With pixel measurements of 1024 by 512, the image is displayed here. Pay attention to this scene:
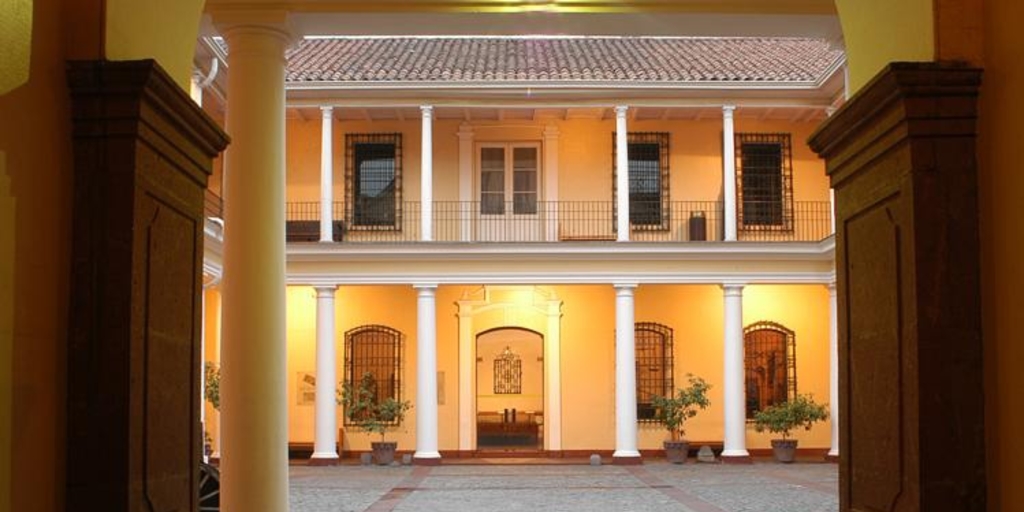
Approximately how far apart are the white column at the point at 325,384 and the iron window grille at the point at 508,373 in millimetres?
7351

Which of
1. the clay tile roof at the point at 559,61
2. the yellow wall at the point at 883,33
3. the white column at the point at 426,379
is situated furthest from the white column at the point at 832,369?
the yellow wall at the point at 883,33

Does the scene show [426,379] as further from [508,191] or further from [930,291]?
[930,291]

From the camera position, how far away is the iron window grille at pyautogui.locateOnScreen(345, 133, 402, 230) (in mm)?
25625

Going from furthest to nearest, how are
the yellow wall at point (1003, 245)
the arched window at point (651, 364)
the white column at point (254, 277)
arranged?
the arched window at point (651, 364) → the white column at point (254, 277) → the yellow wall at point (1003, 245)

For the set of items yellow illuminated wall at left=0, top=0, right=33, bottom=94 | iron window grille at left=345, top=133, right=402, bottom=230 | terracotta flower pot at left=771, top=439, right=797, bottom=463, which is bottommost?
terracotta flower pot at left=771, top=439, right=797, bottom=463

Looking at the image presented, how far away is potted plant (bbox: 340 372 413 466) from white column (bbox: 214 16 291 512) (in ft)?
55.4

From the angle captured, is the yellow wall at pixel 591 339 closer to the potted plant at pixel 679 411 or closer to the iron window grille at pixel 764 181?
the potted plant at pixel 679 411

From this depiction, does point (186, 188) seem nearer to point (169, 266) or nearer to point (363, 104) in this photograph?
point (169, 266)

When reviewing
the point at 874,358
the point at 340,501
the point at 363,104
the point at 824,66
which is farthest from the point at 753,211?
the point at 874,358

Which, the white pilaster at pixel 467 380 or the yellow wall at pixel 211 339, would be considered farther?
the white pilaster at pixel 467 380

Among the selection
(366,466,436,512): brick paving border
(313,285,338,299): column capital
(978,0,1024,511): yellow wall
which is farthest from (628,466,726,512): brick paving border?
(978,0,1024,511): yellow wall

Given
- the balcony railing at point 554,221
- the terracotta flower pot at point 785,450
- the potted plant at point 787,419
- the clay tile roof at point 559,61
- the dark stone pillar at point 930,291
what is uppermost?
the clay tile roof at point 559,61

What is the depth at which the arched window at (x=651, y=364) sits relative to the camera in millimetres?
25609

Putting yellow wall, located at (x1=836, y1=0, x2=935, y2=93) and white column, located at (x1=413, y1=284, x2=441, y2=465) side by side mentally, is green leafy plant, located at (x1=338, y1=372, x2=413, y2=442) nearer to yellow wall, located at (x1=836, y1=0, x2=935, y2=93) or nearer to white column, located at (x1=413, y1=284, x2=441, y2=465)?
white column, located at (x1=413, y1=284, x2=441, y2=465)
